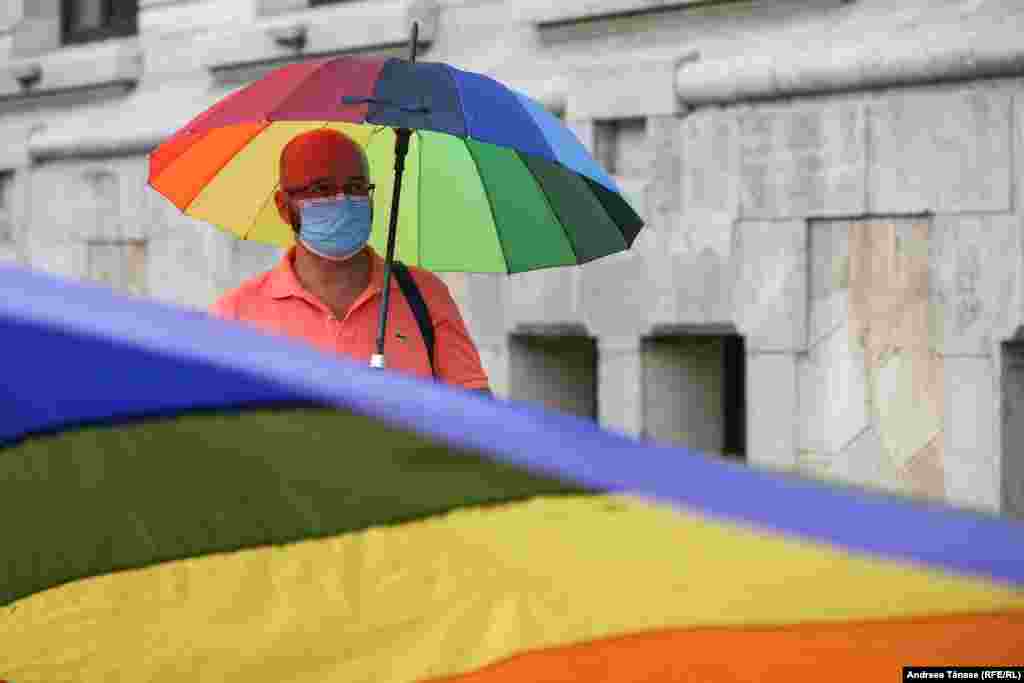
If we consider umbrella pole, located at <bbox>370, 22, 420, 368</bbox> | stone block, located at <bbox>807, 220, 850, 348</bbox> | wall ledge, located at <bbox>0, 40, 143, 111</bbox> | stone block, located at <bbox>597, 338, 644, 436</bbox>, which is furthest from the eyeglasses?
wall ledge, located at <bbox>0, 40, 143, 111</bbox>

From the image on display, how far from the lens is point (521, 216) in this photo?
5.52 meters

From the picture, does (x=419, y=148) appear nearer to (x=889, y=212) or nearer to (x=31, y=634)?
(x=31, y=634)

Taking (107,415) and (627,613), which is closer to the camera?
(627,613)

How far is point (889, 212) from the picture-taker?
9.38 metres

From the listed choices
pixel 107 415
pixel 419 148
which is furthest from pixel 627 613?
pixel 419 148

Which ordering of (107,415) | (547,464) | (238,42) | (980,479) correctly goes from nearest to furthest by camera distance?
(547,464), (107,415), (980,479), (238,42)

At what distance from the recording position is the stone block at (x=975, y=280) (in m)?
8.88

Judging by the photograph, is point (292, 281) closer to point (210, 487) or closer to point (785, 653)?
point (210, 487)

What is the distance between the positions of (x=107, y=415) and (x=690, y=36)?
777 cm

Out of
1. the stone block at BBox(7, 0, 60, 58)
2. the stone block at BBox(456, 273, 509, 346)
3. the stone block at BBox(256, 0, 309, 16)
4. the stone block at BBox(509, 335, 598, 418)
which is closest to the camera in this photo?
the stone block at BBox(456, 273, 509, 346)

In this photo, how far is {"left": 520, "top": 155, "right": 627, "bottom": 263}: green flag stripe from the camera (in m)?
5.48

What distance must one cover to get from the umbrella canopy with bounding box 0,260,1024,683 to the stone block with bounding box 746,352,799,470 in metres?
6.75

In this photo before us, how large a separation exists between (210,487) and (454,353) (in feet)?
5.98

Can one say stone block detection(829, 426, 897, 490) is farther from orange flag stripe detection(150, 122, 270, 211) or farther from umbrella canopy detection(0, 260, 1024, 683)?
umbrella canopy detection(0, 260, 1024, 683)
